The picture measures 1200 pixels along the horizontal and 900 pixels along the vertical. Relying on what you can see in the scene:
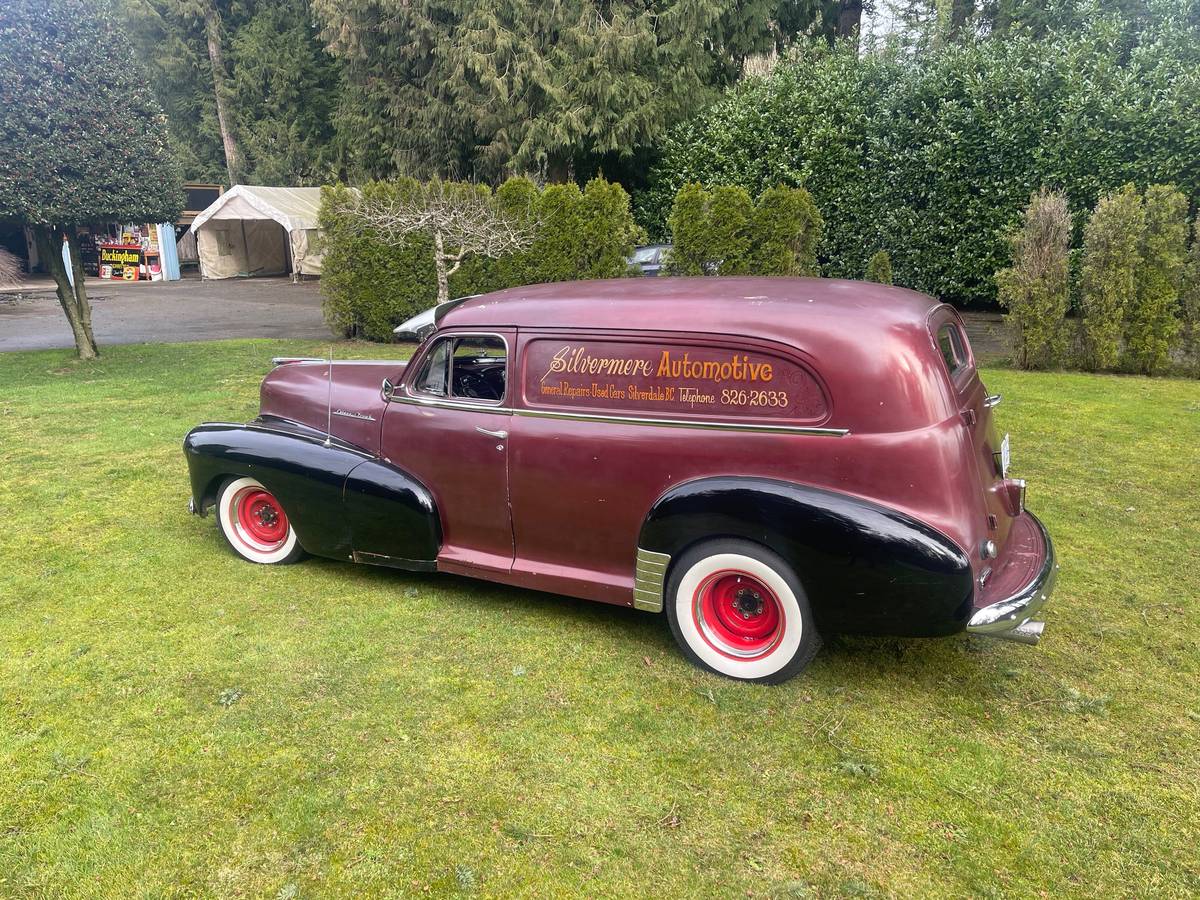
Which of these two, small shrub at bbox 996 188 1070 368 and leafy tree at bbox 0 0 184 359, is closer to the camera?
leafy tree at bbox 0 0 184 359

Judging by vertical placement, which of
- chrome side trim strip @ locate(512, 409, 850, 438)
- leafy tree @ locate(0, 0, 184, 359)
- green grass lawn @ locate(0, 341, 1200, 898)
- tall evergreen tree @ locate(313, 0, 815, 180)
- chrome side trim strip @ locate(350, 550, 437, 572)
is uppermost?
tall evergreen tree @ locate(313, 0, 815, 180)

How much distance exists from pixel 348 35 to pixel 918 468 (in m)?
24.8

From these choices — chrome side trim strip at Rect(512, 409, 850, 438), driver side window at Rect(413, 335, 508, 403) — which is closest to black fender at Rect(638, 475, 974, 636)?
chrome side trim strip at Rect(512, 409, 850, 438)

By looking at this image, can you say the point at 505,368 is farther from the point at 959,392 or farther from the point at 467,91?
the point at 467,91

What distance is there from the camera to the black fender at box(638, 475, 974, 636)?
3.41m

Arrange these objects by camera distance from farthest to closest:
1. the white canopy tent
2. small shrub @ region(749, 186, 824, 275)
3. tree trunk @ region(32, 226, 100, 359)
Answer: the white canopy tent < small shrub @ region(749, 186, 824, 275) < tree trunk @ region(32, 226, 100, 359)

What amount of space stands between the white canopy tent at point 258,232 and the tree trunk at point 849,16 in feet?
A: 58.3

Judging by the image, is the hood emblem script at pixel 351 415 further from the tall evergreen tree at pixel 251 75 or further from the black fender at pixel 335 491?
the tall evergreen tree at pixel 251 75

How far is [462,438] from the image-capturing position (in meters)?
4.57

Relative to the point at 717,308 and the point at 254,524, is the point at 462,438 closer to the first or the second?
the point at 717,308

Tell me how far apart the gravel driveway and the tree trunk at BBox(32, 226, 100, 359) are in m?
2.34

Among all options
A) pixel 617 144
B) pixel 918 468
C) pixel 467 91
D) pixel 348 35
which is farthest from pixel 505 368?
pixel 348 35

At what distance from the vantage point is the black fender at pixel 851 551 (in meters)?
3.41

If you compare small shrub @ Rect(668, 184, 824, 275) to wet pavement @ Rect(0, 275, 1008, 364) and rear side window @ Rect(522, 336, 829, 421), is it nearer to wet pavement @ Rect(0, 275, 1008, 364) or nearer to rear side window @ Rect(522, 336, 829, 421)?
wet pavement @ Rect(0, 275, 1008, 364)
